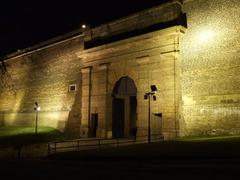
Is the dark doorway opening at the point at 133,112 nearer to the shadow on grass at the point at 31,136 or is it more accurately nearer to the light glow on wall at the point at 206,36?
the shadow on grass at the point at 31,136

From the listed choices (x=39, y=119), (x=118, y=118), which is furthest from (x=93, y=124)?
(x=39, y=119)

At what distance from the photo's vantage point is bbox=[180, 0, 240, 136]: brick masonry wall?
726 inches

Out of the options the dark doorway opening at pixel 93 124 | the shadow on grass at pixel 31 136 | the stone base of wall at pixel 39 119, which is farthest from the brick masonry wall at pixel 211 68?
the stone base of wall at pixel 39 119

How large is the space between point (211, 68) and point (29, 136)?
49.8 ft

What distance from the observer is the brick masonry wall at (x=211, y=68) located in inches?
726

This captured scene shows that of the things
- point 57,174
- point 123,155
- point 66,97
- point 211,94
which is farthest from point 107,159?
point 66,97

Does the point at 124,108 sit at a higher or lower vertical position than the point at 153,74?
lower

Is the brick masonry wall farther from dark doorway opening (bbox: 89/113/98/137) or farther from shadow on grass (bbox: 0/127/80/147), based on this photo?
shadow on grass (bbox: 0/127/80/147)

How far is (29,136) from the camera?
26.3m

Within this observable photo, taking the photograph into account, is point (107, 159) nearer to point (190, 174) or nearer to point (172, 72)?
point (190, 174)

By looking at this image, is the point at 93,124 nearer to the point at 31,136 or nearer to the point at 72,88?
the point at 72,88

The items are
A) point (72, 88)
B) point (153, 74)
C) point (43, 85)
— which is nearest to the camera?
point (153, 74)

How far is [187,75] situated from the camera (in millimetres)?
20406

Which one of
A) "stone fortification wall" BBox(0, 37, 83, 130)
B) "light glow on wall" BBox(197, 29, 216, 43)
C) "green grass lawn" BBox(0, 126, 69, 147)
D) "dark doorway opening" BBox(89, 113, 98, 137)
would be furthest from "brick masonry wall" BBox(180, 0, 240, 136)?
"green grass lawn" BBox(0, 126, 69, 147)
